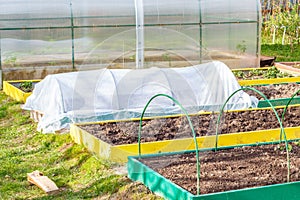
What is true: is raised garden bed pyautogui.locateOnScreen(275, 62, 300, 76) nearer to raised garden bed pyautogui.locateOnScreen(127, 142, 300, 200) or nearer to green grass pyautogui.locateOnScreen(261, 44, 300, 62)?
green grass pyautogui.locateOnScreen(261, 44, 300, 62)

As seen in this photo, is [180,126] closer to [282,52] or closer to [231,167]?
[231,167]

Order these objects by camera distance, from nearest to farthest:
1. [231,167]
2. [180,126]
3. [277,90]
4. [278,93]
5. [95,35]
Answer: [231,167]
[180,126]
[278,93]
[277,90]
[95,35]

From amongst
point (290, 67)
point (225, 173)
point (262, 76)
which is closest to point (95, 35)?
point (262, 76)

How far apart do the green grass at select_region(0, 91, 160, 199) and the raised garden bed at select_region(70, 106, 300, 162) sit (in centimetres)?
17

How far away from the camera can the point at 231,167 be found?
5973 millimetres

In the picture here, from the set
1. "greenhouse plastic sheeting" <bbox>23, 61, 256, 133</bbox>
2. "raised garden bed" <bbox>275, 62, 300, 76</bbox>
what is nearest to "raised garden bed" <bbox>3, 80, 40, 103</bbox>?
"greenhouse plastic sheeting" <bbox>23, 61, 256, 133</bbox>

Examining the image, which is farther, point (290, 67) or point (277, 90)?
point (290, 67)

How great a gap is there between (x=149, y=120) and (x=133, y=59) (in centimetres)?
357

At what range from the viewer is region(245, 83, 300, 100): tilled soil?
9586 millimetres

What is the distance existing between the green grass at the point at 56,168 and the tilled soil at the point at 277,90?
129 inches

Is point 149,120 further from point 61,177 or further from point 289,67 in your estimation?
point 289,67

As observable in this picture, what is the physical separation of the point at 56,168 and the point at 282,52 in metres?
9.32

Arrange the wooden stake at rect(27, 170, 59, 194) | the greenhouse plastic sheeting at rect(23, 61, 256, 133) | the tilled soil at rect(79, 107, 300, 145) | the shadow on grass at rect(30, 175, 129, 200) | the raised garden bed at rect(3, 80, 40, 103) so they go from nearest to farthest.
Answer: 1. the shadow on grass at rect(30, 175, 129, 200)
2. the wooden stake at rect(27, 170, 59, 194)
3. the tilled soil at rect(79, 107, 300, 145)
4. the greenhouse plastic sheeting at rect(23, 61, 256, 133)
5. the raised garden bed at rect(3, 80, 40, 103)

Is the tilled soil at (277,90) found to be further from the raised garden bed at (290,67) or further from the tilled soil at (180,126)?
the raised garden bed at (290,67)
